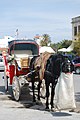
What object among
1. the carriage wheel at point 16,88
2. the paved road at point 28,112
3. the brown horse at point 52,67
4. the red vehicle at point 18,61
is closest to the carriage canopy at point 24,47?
the red vehicle at point 18,61

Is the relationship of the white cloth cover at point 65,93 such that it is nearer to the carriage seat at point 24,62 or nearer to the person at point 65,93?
the person at point 65,93

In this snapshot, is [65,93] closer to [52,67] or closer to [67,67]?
[67,67]

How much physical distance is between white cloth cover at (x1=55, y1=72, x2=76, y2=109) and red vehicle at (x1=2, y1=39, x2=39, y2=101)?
3152 mm

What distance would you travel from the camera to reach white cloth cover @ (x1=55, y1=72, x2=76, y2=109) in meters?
9.81

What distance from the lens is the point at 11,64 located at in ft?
47.5

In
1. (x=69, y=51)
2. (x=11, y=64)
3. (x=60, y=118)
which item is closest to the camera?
(x=60, y=118)

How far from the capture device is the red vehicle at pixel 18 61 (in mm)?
13217

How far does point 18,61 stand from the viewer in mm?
14211

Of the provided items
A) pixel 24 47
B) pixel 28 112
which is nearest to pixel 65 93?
pixel 28 112

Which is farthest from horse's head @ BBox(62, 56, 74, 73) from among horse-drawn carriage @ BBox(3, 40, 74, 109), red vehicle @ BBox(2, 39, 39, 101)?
red vehicle @ BBox(2, 39, 39, 101)

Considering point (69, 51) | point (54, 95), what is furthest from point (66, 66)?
point (69, 51)

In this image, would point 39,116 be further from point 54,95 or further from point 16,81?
point 16,81

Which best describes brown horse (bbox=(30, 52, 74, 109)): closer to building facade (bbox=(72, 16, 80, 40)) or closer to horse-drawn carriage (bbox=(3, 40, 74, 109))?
Answer: horse-drawn carriage (bbox=(3, 40, 74, 109))

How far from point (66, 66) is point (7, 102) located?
361cm
